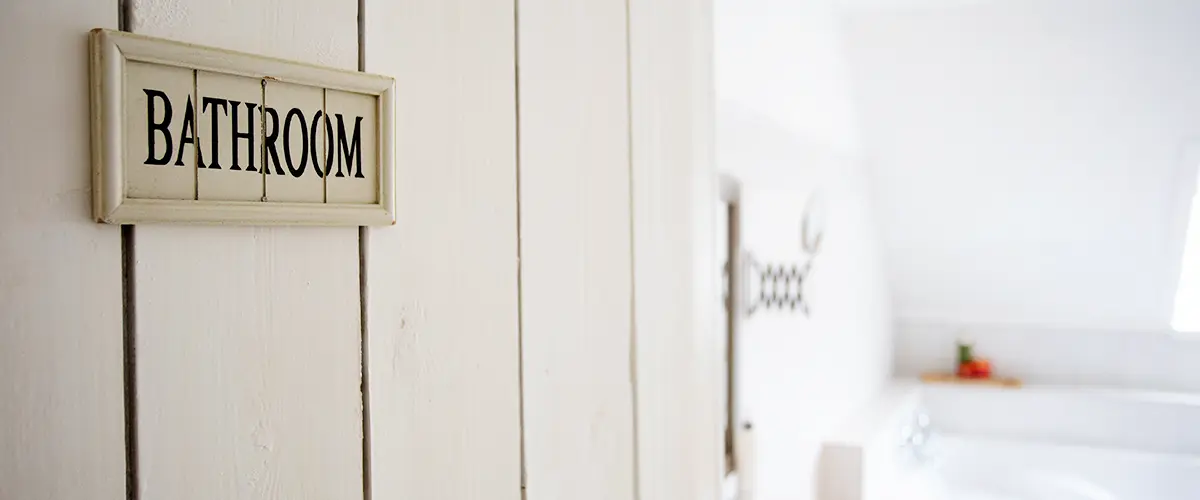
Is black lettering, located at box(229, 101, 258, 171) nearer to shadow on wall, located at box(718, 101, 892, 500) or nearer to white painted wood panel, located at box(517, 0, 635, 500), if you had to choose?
white painted wood panel, located at box(517, 0, 635, 500)

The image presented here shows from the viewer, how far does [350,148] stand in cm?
53

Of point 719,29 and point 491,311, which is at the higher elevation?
point 719,29

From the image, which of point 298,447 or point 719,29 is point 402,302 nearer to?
point 298,447

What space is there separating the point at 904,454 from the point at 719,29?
2.54m

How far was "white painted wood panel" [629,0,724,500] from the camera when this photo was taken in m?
0.87

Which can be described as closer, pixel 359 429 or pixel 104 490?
pixel 104 490

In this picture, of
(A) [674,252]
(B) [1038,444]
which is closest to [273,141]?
(A) [674,252]

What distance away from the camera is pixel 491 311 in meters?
0.66

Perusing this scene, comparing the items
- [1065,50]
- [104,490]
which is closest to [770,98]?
[1065,50]

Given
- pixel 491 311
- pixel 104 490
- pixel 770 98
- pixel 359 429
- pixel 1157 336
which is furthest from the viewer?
pixel 1157 336

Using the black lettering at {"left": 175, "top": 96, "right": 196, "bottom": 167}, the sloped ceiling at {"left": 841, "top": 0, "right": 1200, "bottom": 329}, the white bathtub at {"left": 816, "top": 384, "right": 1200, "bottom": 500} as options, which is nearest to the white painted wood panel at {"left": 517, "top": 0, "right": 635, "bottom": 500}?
the black lettering at {"left": 175, "top": 96, "right": 196, "bottom": 167}

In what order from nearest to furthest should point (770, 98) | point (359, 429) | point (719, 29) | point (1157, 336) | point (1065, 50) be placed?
point (359, 429) → point (719, 29) → point (770, 98) → point (1065, 50) → point (1157, 336)

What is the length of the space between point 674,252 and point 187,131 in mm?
576

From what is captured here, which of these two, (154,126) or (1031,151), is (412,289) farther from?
(1031,151)
